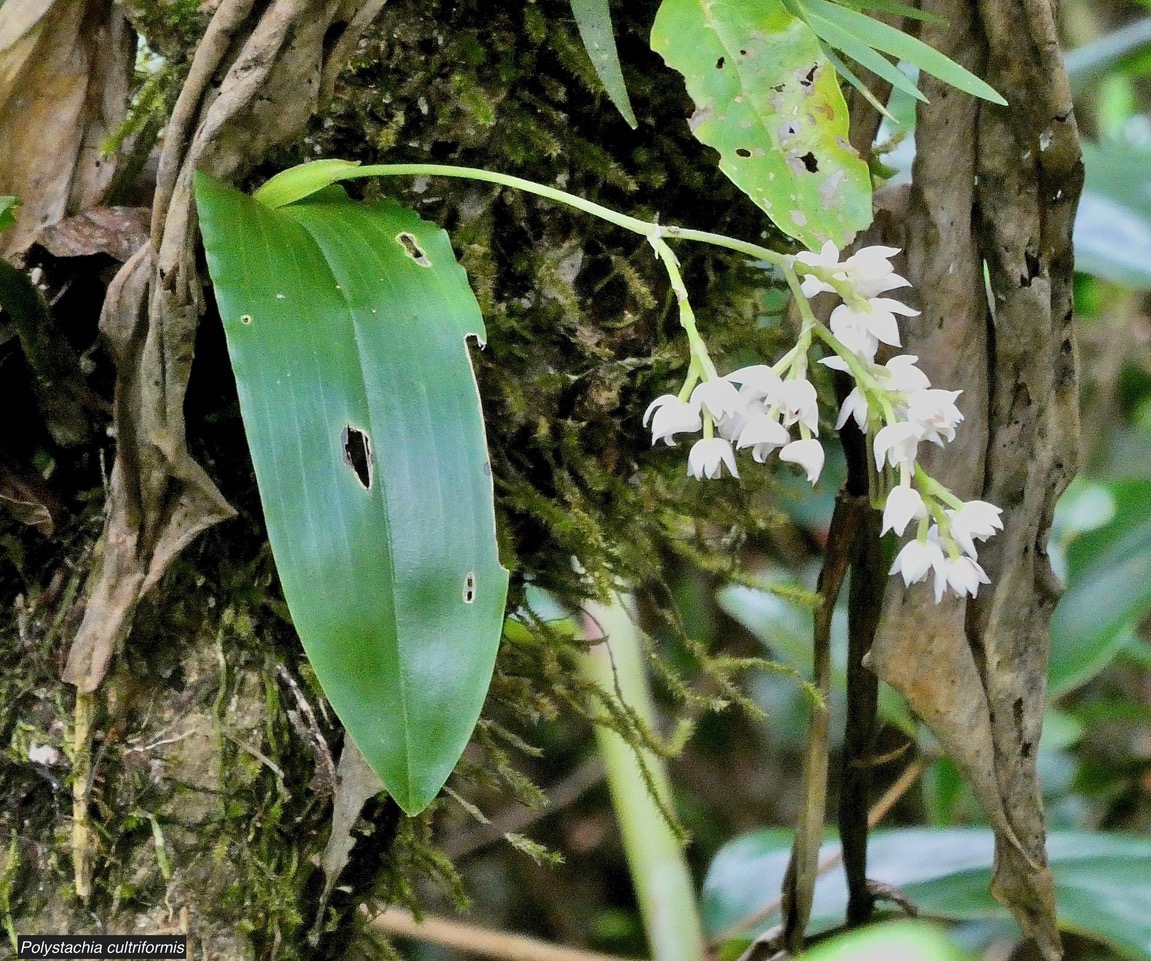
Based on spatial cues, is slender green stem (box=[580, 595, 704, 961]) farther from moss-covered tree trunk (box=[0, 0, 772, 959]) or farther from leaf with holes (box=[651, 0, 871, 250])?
leaf with holes (box=[651, 0, 871, 250])

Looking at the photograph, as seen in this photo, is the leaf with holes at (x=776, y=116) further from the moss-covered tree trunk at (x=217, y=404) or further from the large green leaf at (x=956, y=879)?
the large green leaf at (x=956, y=879)

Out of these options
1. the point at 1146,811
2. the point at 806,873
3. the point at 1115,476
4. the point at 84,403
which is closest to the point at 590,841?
the point at 1146,811

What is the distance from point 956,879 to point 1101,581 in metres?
0.42

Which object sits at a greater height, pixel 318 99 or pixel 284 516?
pixel 318 99

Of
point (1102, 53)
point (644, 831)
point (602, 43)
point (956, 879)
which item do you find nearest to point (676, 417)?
point (602, 43)

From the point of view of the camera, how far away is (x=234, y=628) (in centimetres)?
69

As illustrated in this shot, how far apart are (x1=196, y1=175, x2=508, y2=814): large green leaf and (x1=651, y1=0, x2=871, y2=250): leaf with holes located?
183 mm

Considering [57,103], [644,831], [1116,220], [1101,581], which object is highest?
[1116,220]

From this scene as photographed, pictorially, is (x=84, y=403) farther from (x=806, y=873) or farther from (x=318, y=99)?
(x=806, y=873)

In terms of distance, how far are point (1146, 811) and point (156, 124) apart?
2158 millimetres

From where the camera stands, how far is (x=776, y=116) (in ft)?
1.89

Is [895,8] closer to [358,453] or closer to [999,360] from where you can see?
[999,360]

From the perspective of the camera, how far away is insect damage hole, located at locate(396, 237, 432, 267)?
60 centimetres

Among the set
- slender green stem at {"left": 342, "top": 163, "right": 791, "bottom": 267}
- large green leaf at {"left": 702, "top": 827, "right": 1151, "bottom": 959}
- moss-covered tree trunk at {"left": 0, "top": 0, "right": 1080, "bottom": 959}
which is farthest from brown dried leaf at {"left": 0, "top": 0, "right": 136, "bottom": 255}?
large green leaf at {"left": 702, "top": 827, "right": 1151, "bottom": 959}
